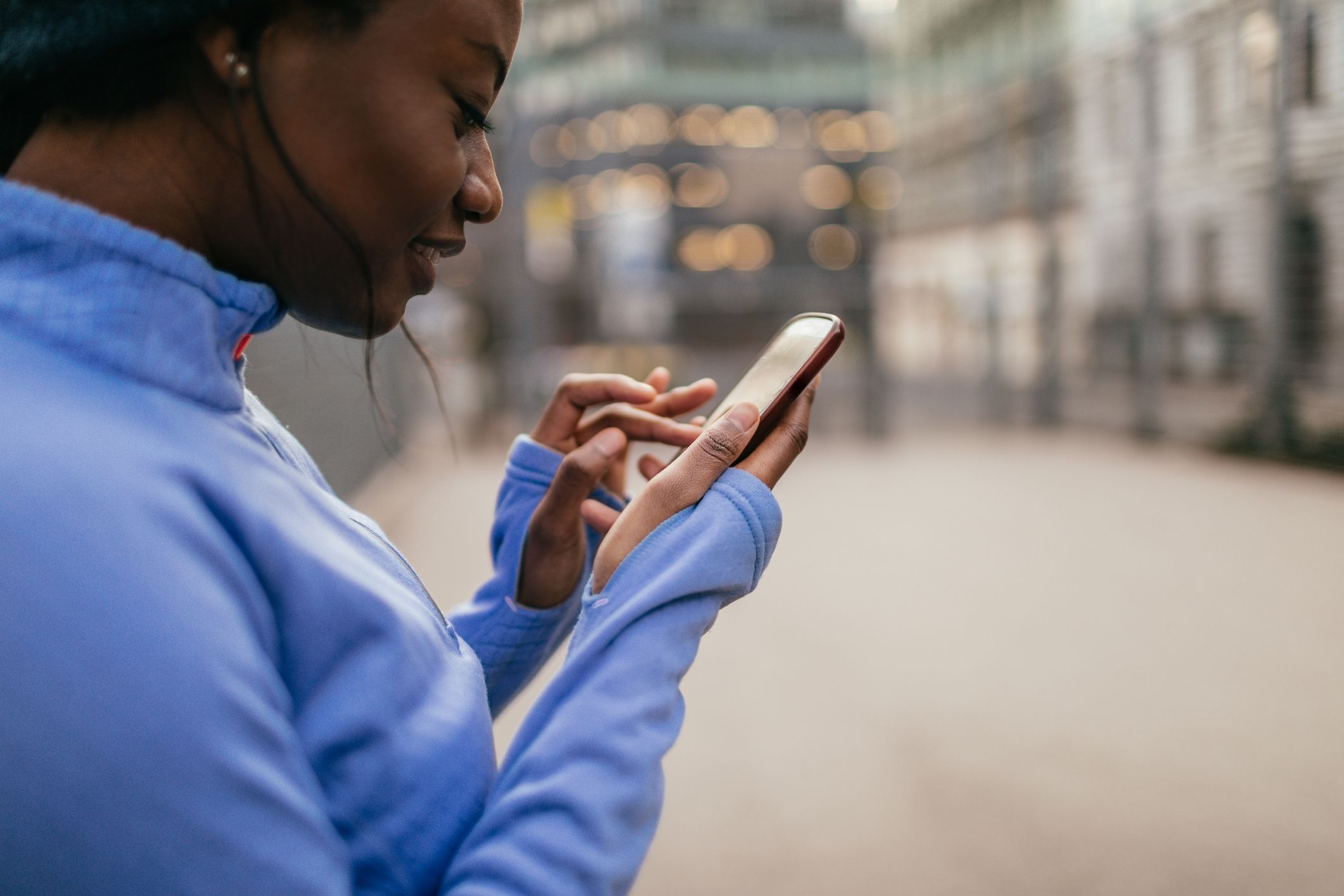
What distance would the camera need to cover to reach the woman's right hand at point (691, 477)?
81 cm

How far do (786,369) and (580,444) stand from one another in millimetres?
331

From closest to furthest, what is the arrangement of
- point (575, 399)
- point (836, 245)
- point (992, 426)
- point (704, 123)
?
1. point (575, 399)
2. point (992, 426)
3. point (704, 123)
4. point (836, 245)

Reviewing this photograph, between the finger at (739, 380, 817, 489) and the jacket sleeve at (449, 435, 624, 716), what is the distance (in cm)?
34

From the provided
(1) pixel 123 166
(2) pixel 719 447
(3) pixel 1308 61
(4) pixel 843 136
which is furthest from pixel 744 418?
(4) pixel 843 136

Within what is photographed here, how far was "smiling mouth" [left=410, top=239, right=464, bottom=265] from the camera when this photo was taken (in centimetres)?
78

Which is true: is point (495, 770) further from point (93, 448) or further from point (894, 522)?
point (894, 522)

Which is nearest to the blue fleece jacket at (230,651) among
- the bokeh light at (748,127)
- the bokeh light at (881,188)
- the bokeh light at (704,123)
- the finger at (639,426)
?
the finger at (639,426)

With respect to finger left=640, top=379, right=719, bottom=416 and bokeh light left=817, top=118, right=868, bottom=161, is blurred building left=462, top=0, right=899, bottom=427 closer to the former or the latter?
bokeh light left=817, top=118, right=868, bottom=161

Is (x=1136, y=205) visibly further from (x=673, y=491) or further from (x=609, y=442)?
(x=673, y=491)

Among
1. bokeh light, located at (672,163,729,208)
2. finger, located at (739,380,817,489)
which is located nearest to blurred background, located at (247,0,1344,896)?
finger, located at (739,380,817,489)

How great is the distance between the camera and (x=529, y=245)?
938 cm

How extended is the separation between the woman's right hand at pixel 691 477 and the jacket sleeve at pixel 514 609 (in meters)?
0.34

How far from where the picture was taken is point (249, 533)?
611 mm

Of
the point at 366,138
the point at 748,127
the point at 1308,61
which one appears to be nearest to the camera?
the point at 366,138
